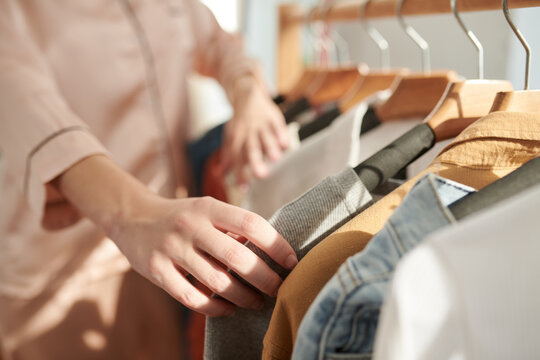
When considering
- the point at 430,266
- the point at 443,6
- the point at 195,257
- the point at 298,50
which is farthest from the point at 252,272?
the point at 298,50

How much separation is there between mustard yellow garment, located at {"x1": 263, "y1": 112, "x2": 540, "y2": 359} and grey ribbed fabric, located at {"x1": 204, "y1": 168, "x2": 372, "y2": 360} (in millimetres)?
27

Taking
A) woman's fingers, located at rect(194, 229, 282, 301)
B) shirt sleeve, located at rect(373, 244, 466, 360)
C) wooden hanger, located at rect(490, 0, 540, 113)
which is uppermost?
wooden hanger, located at rect(490, 0, 540, 113)

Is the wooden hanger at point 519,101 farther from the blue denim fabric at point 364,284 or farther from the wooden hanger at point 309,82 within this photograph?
the wooden hanger at point 309,82

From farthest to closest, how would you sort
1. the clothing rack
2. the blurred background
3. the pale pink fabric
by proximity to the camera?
the blurred background
the pale pink fabric
the clothing rack

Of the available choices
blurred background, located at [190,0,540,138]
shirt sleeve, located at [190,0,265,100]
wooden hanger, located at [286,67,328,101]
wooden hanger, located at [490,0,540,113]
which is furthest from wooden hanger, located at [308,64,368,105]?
wooden hanger, located at [490,0,540,113]

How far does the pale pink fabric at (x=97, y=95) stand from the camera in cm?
68

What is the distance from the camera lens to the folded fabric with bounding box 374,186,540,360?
0.21 meters

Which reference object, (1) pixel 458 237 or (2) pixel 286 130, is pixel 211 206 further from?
(2) pixel 286 130

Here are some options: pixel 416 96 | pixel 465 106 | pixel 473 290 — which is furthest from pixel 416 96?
pixel 473 290

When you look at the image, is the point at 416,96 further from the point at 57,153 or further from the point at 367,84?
the point at 57,153

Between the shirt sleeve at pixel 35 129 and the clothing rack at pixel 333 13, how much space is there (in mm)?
405

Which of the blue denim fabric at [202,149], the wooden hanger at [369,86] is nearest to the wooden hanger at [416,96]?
the wooden hanger at [369,86]

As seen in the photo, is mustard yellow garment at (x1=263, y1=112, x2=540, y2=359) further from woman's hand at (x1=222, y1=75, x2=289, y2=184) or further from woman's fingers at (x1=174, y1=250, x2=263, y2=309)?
woman's hand at (x1=222, y1=75, x2=289, y2=184)

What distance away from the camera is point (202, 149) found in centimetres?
85
